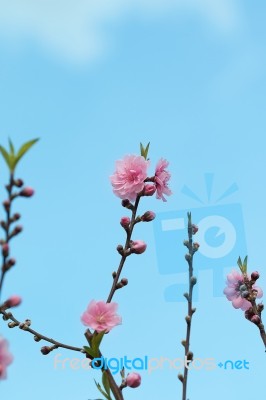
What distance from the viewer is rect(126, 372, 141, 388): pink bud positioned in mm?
2066

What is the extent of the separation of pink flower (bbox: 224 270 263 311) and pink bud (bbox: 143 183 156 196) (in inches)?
19.2

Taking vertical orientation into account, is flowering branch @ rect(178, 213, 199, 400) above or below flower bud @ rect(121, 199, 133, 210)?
below

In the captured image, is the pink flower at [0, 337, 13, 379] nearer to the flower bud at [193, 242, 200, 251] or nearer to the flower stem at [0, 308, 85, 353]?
the flower stem at [0, 308, 85, 353]

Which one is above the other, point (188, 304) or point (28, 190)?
point (28, 190)

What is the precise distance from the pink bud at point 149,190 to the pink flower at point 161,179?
0.28ft

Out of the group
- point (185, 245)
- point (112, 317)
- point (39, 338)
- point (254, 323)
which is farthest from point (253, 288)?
point (39, 338)

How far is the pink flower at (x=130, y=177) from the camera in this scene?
2705mm

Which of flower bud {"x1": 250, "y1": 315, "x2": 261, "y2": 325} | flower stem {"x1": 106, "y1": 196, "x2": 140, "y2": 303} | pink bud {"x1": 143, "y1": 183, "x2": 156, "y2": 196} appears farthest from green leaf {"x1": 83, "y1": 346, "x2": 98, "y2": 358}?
pink bud {"x1": 143, "y1": 183, "x2": 156, "y2": 196}

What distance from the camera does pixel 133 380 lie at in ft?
6.77

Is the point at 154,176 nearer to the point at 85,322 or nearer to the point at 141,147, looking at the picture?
the point at 141,147

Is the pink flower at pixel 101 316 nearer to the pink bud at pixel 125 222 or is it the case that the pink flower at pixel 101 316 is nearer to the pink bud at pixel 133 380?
the pink bud at pixel 133 380

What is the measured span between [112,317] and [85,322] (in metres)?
0.10

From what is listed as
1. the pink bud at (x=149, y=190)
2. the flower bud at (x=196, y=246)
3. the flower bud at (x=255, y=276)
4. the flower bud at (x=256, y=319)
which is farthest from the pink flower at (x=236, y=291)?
the pink bud at (x=149, y=190)

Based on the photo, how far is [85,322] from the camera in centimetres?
224
